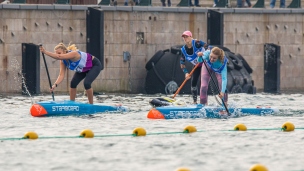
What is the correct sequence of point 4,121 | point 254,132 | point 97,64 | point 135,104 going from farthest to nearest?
point 135,104
point 97,64
point 4,121
point 254,132

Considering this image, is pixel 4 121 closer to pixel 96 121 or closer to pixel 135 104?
pixel 96 121

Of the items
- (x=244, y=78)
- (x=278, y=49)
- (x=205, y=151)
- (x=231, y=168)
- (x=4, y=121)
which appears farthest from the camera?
(x=278, y=49)

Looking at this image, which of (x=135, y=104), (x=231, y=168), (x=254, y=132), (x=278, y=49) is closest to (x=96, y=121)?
(x=254, y=132)

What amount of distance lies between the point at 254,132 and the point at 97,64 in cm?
633

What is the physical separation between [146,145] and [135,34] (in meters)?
19.1

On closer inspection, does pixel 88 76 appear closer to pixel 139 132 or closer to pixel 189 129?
pixel 189 129

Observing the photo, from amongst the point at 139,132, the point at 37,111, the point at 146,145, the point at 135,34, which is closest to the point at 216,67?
the point at 37,111

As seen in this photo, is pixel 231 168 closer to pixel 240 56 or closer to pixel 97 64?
pixel 97 64

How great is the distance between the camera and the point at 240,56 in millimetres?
36969

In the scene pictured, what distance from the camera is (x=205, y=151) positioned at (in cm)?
1673

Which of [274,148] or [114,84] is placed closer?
[274,148]

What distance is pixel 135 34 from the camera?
36.5m

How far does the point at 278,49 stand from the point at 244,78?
→ 9.99 feet

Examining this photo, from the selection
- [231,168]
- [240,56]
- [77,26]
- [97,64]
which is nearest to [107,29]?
[77,26]
